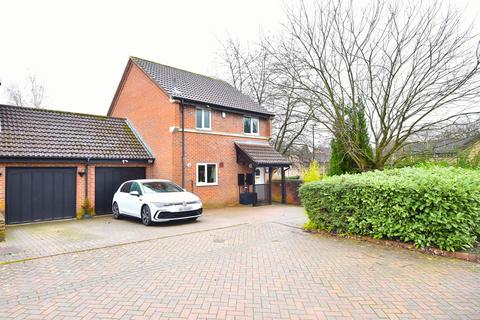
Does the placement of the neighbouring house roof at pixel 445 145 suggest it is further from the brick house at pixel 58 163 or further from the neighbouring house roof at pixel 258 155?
the brick house at pixel 58 163

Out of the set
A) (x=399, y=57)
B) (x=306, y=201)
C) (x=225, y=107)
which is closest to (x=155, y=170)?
(x=225, y=107)

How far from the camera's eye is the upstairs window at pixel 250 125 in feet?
54.1

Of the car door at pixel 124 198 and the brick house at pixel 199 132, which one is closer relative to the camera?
the car door at pixel 124 198

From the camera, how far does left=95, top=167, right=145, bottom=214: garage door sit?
12.2m

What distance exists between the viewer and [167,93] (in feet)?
43.6

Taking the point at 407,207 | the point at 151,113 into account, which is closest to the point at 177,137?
the point at 151,113

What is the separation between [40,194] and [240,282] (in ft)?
30.9

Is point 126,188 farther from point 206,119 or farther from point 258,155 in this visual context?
point 258,155

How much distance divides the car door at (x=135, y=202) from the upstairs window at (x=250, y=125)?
7.34m

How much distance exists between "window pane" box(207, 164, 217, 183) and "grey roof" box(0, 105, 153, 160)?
2.79 metres

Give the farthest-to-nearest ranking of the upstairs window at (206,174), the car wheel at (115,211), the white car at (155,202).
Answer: the upstairs window at (206,174)
the car wheel at (115,211)
the white car at (155,202)

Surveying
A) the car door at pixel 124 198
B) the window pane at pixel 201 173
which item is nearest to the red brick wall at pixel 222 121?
the window pane at pixel 201 173

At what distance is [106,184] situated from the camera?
12.5 metres

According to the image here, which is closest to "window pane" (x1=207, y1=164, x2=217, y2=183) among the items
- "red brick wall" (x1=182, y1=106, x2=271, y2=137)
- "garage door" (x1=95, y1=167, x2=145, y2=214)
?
"red brick wall" (x1=182, y1=106, x2=271, y2=137)
